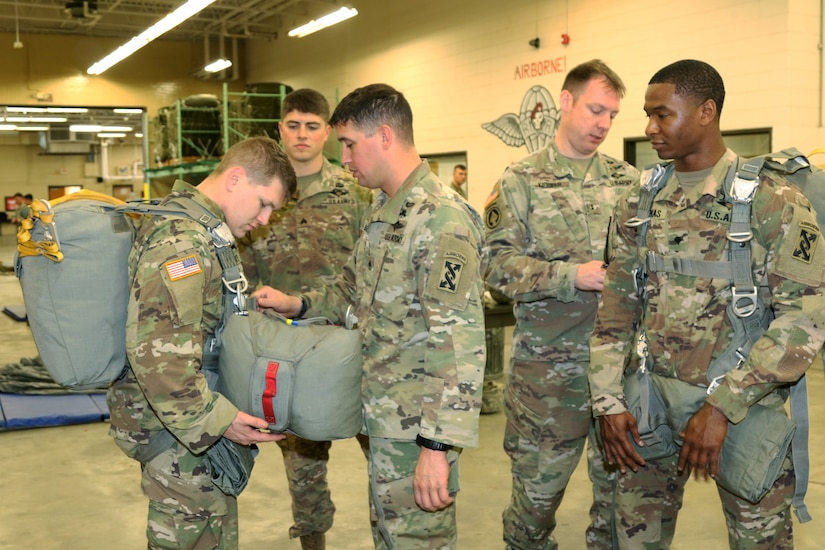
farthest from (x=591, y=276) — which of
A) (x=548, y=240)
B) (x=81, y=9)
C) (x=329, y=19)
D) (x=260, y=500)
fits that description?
(x=81, y=9)

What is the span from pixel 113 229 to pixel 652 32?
785 centimetres

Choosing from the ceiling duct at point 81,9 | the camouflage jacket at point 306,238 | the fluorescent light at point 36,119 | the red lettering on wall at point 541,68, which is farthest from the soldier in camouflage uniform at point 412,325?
the fluorescent light at point 36,119

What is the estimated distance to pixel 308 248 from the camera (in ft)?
11.7

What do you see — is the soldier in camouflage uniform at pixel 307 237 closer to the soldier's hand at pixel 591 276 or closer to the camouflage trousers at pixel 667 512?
the soldier's hand at pixel 591 276

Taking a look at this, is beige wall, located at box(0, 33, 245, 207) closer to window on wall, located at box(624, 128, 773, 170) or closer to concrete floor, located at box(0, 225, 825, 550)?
window on wall, located at box(624, 128, 773, 170)

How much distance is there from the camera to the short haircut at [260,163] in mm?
2416

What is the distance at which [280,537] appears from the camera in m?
3.94

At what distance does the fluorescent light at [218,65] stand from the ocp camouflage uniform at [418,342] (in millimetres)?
16355

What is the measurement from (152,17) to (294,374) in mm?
18081

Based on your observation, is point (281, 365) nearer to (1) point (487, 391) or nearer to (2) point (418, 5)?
(1) point (487, 391)

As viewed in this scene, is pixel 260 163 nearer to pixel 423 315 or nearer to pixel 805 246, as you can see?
pixel 423 315

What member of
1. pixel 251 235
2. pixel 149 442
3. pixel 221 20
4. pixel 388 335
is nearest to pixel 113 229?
pixel 149 442

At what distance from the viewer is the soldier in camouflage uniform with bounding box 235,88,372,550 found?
350 centimetres

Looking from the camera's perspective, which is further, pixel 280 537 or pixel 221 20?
pixel 221 20
